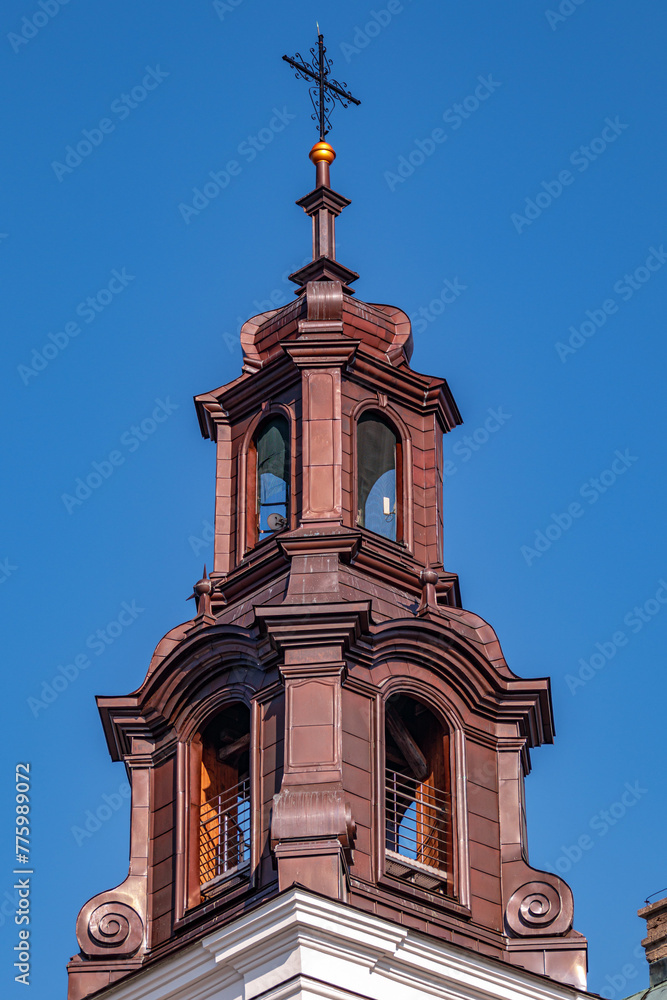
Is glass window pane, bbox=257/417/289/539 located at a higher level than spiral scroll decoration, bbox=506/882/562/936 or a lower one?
higher

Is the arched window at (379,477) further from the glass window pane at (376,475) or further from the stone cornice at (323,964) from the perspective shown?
the stone cornice at (323,964)

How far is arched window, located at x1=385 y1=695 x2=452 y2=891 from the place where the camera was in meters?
37.4

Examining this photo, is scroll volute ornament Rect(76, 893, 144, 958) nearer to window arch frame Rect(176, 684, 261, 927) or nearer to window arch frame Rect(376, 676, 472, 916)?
window arch frame Rect(176, 684, 261, 927)

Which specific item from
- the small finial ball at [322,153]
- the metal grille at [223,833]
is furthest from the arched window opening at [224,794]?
the small finial ball at [322,153]

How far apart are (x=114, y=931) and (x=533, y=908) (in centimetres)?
555

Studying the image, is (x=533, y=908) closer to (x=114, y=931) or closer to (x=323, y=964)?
(x=323, y=964)

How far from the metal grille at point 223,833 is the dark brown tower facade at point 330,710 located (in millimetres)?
40

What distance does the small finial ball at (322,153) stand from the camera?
149ft

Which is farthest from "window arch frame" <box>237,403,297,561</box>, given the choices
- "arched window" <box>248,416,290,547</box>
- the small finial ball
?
the small finial ball

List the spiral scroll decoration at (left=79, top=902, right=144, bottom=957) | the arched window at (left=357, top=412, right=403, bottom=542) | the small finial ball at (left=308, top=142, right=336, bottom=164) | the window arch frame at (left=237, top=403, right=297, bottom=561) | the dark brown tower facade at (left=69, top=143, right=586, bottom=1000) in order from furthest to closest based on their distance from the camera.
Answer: the small finial ball at (left=308, top=142, right=336, bottom=164) < the arched window at (left=357, top=412, right=403, bottom=542) < the window arch frame at (left=237, top=403, right=297, bottom=561) < the spiral scroll decoration at (left=79, top=902, right=144, bottom=957) < the dark brown tower facade at (left=69, top=143, right=586, bottom=1000)

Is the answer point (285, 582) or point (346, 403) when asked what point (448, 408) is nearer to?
point (346, 403)

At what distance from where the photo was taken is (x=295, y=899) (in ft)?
113

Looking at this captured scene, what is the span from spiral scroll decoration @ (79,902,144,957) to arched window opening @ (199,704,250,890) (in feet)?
3.49

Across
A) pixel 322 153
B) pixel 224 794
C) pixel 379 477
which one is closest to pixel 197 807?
pixel 224 794
